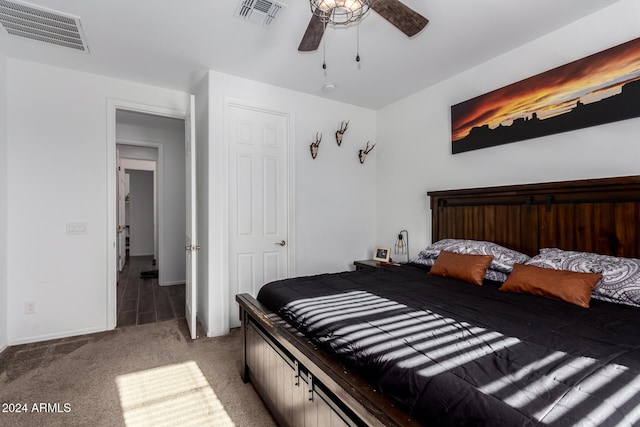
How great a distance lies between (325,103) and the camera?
3787 millimetres

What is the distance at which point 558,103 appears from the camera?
92.0 inches

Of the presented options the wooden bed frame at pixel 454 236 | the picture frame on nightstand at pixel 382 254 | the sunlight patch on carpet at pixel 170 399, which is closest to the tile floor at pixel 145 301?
the sunlight patch on carpet at pixel 170 399

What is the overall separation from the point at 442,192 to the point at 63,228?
3.83m

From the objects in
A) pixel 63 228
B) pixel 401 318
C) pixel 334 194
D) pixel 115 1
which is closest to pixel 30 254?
pixel 63 228

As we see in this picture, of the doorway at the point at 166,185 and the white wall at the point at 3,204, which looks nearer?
the white wall at the point at 3,204

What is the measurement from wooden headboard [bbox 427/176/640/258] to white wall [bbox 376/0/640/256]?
0.41 feet

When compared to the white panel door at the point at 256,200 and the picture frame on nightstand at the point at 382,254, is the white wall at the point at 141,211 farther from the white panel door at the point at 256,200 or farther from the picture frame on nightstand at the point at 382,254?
the picture frame on nightstand at the point at 382,254

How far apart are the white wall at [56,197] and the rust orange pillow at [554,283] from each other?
→ 3689mm

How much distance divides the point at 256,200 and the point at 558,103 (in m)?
2.81

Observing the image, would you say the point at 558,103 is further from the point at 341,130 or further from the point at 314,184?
the point at 314,184

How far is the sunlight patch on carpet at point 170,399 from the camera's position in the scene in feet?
5.89

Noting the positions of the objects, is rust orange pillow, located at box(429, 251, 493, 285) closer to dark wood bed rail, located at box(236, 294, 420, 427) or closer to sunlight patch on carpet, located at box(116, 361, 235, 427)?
dark wood bed rail, located at box(236, 294, 420, 427)

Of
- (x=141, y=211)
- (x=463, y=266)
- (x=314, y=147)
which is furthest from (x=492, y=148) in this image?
(x=141, y=211)

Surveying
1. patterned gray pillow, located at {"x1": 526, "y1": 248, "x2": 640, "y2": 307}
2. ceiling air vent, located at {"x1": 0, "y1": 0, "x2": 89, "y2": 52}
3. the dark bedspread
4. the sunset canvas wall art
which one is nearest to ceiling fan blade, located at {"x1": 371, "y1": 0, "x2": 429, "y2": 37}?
the sunset canvas wall art
